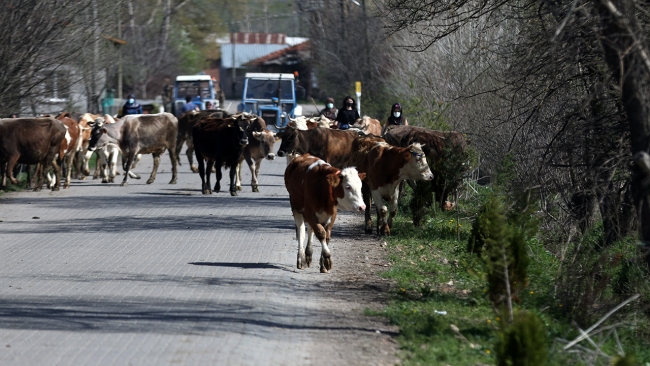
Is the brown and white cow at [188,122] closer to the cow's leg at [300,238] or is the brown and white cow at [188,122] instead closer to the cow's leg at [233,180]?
the cow's leg at [233,180]

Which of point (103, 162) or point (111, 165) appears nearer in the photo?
point (111, 165)

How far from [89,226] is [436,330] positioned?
407 inches

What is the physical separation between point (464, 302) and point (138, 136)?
16932mm

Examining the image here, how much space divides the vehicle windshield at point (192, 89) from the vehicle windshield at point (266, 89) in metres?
6.29

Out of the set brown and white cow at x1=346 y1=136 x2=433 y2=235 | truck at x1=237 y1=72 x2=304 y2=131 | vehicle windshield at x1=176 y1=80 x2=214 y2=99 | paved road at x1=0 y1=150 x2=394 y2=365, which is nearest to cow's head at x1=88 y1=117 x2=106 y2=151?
paved road at x1=0 y1=150 x2=394 y2=365

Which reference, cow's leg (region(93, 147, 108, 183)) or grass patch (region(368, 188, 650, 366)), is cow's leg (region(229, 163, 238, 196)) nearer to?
cow's leg (region(93, 147, 108, 183))

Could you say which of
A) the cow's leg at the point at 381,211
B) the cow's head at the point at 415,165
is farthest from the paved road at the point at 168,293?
the cow's head at the point at 415,165

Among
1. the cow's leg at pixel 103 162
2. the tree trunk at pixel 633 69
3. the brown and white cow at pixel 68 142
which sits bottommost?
the cow's leg at pixel 103 162

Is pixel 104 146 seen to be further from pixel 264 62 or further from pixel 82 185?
pixel 264 62

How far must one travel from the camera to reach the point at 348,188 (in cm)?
1268

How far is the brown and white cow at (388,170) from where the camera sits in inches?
653

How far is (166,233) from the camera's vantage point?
17438 millimetres

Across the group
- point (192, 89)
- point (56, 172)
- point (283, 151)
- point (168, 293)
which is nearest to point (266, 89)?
point (192, 89)

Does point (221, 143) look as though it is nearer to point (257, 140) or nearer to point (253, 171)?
point (257, 140)
